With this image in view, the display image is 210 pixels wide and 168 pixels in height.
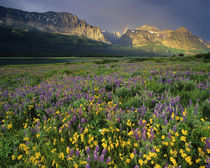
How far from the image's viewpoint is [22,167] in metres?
2.01

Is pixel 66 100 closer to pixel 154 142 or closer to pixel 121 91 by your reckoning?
pixel 121 91

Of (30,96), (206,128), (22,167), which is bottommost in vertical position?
(22,167)

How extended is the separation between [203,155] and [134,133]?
97cm

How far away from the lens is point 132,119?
2590 mm

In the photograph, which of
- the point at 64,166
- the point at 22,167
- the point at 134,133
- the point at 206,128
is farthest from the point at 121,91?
the point at 22,167

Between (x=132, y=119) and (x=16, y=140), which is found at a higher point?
(x=132, y=119)

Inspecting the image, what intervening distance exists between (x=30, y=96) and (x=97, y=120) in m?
3.36

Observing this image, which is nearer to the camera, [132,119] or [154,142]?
[154,142]

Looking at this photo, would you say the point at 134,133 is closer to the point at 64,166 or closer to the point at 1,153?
the point at 64,166

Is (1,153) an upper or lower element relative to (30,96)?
lower

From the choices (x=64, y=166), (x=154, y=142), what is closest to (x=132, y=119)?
(x=154, y=142)

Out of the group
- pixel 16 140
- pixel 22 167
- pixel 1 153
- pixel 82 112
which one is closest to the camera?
pixel 22 167

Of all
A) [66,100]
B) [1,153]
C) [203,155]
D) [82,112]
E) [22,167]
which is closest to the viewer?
[203,155]

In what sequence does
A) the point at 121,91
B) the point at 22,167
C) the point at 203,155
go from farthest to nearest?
the point at 121,91, the point at 22,167, the point at 203,155
